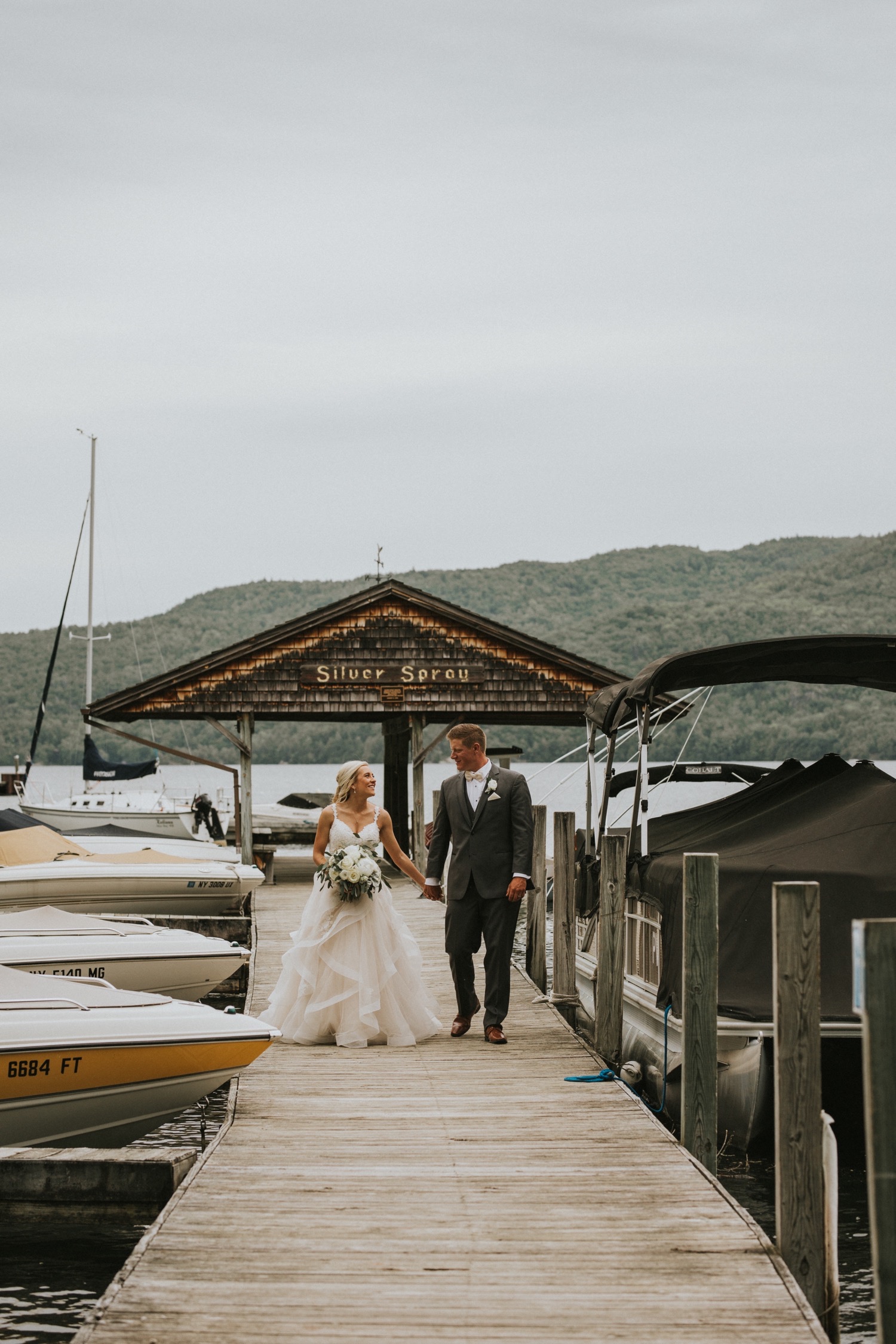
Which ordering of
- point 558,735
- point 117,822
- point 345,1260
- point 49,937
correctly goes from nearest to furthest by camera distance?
1. point 345,1260
2. point 49,937
3. point 117,822
4. point 558,735

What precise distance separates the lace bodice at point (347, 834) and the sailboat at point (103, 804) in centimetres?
2336

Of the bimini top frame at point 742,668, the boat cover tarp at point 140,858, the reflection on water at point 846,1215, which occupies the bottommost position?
the reflection on water at point 846,1215

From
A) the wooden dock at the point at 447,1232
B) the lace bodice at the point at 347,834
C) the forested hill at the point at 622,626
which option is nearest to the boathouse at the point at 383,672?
the lace bodice at the point at 347,834

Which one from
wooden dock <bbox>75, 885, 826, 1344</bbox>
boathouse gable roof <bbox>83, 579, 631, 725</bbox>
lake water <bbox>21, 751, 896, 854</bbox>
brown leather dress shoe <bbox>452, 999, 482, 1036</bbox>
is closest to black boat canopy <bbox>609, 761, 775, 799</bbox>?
brown leather dress shoe <bbox>452, 999, 482, 1036</bbox>

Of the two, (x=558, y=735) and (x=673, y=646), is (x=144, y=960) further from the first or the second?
(x=673, y=646)

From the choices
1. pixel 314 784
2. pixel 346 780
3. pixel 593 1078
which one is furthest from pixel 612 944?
pixel 314 784

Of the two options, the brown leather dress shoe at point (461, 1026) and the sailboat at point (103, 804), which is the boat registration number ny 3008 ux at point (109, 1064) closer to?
the brown leather dress shoe at point (461, 1026)

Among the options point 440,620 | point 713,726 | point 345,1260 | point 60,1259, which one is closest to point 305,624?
point 440,620

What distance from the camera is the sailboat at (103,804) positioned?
37.4m

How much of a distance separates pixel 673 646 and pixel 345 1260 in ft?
318

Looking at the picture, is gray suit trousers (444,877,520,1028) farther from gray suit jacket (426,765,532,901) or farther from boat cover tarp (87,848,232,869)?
boat cover tarp (87,848,232,869)

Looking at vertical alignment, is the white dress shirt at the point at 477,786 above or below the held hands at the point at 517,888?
above

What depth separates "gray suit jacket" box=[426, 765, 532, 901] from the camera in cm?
894

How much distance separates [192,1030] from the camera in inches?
323
